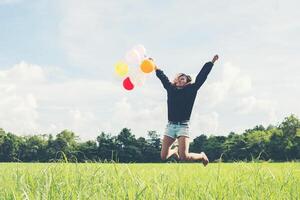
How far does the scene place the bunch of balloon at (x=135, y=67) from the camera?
10.6m

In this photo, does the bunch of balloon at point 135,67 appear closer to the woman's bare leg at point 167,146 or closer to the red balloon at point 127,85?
the red balloon at point 127,85

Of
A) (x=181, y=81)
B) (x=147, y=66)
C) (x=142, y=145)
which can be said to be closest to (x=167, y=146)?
(x=181, y=81)

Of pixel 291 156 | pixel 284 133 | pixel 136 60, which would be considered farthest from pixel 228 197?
pixel 284 133

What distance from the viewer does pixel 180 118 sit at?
10344 millimetres

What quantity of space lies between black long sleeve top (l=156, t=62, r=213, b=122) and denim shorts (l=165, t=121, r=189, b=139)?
0.12 meters

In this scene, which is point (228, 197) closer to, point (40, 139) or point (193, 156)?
point (193, 156)

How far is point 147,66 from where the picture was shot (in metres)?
10.7

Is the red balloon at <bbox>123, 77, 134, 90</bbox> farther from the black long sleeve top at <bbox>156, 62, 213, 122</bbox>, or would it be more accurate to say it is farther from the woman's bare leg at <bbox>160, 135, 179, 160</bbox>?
the woman's bare leg at <bbox>160, 135, 179, 160</bbox>

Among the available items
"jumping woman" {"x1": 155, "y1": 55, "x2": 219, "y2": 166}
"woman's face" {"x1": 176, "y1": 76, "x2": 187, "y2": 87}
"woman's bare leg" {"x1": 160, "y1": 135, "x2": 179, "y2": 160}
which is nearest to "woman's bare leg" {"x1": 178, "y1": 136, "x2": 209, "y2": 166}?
"jumping woman" {"x1": 155, "y1": 55, "x2": 219, "y2": 166}

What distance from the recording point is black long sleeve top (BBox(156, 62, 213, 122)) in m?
10.4

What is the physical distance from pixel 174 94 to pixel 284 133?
75.5 meters

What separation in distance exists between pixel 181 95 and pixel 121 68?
60.7 inches

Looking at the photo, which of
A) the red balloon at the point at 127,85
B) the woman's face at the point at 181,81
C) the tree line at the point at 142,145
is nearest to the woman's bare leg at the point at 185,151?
the woman's face at the point at 181,81

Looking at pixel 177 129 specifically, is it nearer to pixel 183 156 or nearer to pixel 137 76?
pixel 183 156
